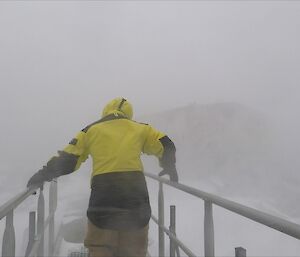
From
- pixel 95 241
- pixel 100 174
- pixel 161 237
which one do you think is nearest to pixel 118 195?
pixel 100 174

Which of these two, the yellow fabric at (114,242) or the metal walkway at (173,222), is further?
the yellow fabric at (114,242)

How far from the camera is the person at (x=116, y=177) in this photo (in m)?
2.15

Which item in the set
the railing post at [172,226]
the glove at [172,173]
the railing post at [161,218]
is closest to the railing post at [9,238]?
the glove at [172,173]

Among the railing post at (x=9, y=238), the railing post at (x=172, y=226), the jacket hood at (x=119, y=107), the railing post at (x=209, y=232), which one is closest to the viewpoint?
the railing post at (x=9, y=238)

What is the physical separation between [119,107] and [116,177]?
0.38m

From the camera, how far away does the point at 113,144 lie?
215 cm

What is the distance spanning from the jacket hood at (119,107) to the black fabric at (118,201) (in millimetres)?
329

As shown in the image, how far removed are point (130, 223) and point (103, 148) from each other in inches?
16.6

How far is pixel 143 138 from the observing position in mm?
2252

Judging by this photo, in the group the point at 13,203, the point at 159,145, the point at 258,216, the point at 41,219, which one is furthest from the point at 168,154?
the point at 258,216

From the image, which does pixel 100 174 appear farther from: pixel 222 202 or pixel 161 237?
pixel 161 237

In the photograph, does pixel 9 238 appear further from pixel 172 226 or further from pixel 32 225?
pixel 172 226

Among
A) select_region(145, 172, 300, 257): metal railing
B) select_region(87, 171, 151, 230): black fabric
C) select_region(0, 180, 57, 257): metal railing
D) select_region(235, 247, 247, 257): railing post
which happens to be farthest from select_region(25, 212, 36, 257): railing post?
select_region(235, 247, 247, 257): railing post

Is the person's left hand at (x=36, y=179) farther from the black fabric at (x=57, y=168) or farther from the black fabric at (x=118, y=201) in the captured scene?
the black fabric at (x=118, y=201)
